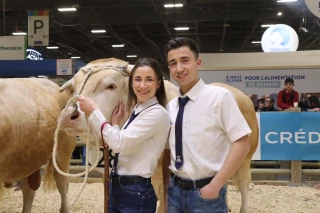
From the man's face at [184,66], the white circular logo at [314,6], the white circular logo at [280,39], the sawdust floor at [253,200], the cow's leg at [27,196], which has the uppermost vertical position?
the white circular logo at [280,39]

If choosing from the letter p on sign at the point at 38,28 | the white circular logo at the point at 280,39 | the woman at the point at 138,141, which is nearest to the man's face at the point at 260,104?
the white circular logo at the point at 280,39

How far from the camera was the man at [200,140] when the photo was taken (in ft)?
5.74

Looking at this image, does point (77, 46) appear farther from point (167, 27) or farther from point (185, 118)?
point (185, 118)

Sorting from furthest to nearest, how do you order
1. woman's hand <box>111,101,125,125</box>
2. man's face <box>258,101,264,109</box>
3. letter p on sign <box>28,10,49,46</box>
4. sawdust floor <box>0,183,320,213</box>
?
letter p on sign <box>28,10,49,46</box>, man's face <box>258,101,264,109</box>, sawdust floor <box>0,183,320,213</box>, woman's hand <box>111,101,125,125</box>

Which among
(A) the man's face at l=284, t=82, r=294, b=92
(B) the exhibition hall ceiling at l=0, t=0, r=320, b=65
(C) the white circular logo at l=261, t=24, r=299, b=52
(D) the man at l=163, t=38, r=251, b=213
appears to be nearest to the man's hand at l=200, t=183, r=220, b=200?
(D) the man at l=163, t=38, r=251, b=213

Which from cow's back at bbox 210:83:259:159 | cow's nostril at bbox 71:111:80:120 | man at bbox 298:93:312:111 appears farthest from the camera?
man at bbox 298:93:312:111

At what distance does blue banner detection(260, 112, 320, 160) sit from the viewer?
5.89 metres

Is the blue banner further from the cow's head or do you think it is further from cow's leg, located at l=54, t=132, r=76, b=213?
the cow's head

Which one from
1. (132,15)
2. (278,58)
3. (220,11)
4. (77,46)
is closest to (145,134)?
(278,58)

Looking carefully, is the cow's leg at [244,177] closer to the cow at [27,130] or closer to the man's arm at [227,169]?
the cow at [27,130]

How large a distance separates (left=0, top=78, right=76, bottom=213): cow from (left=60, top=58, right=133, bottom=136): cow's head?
0.86 m

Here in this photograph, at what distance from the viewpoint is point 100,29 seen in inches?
621

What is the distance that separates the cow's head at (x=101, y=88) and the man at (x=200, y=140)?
1.63 ft

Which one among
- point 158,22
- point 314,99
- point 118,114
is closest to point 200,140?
point 118,114
